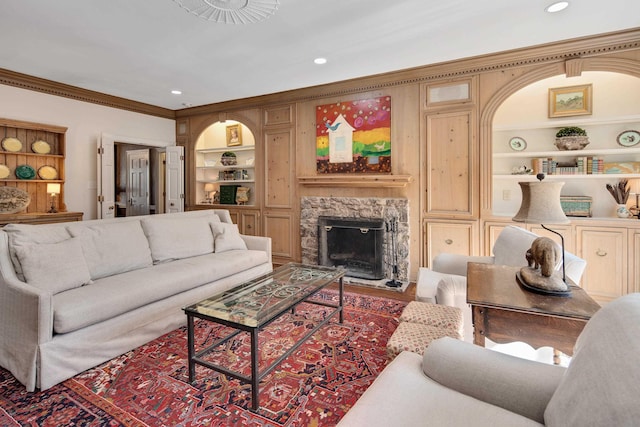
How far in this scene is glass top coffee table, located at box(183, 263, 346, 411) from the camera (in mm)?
1834

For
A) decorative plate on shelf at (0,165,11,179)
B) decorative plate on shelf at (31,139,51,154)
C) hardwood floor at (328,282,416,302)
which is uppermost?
decorative plate on shelf at (31,139,51,154)

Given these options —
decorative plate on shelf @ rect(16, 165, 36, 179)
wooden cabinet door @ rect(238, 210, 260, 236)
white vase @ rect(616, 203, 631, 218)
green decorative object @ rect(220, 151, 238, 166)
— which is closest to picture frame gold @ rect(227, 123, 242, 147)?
green decorative object @ rect(220, 151, 238, 166)

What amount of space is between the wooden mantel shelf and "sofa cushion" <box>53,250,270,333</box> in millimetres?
1633

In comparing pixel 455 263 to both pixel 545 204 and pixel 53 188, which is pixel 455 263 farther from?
pixel 53 188

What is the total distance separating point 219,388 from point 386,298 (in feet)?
7.00

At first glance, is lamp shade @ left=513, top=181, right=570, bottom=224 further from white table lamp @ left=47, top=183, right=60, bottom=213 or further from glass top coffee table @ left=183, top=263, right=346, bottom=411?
white table lamp @ left=47, top=183, right=60, bottom=213

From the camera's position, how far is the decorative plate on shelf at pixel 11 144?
162 inches

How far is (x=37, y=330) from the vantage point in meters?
1.90

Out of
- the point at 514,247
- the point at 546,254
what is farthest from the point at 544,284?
the point at 514,247

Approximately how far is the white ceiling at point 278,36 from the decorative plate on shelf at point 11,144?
0.93m

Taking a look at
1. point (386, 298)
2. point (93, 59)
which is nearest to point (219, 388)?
point (386, 298)

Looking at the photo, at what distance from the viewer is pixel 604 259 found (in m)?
3.30

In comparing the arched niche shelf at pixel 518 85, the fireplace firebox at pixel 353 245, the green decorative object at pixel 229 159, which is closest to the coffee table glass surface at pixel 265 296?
the fireplace firebox at pixel 353 245

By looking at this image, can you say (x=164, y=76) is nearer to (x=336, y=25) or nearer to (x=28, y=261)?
(x=336, y=25)
